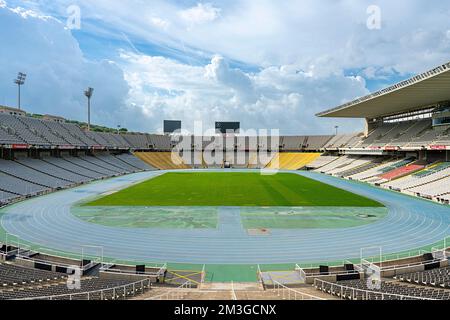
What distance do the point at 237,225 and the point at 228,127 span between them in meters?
69.4

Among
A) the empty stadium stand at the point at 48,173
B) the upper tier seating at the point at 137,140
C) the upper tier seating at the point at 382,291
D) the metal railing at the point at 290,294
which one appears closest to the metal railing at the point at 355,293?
the upper tier seating at the point at 382,291

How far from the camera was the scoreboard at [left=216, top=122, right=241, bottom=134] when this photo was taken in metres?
90.2

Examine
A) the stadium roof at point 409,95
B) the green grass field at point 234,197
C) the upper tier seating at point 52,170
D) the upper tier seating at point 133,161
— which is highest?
the stadium roof at point 409,95

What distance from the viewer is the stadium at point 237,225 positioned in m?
11.6

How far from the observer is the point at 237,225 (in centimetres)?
2217

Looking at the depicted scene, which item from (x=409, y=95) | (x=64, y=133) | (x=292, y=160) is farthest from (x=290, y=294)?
(x=292, y=160)

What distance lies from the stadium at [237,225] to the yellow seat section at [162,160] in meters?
15.5

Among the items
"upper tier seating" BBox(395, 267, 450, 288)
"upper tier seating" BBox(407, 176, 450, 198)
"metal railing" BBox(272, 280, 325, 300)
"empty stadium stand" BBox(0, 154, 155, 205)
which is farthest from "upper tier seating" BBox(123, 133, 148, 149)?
"upper tier seating" BBox(395, 267, 450, 288)

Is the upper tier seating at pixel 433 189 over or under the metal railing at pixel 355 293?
over

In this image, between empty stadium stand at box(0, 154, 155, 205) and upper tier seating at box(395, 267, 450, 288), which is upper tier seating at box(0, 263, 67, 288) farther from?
empty stadium stand at box(0, 154, 155, 205)

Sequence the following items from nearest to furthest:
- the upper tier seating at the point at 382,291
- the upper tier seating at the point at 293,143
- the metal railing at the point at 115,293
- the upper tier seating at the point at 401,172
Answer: the metal railing at the point at 115,293 < the upper tier seating at the point at 382,291 < the upper tier seating at the point at 401,172 < the upper tier seating at the point at 293,143

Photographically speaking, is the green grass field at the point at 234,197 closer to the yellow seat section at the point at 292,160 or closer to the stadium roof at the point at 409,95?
the stadium roof at the point at 409,95

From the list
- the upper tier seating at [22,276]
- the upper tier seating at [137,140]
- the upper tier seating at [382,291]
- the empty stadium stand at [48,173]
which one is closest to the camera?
the upper tier seating at [382,291]

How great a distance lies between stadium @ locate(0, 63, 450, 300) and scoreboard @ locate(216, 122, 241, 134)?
33231 millimetres
